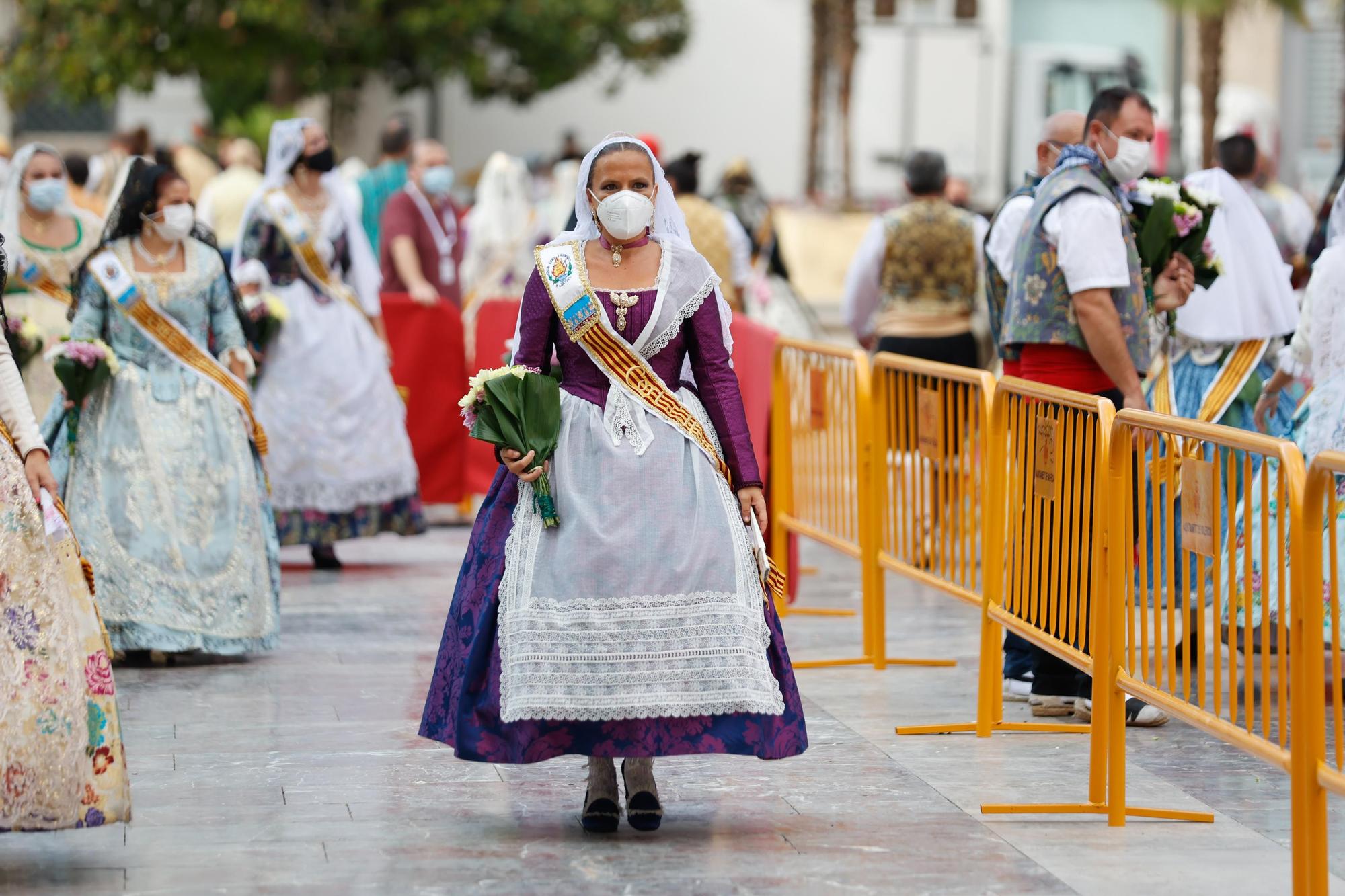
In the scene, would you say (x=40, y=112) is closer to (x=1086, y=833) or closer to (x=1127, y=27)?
(x=1127, y=27)

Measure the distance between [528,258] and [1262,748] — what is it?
10120mm

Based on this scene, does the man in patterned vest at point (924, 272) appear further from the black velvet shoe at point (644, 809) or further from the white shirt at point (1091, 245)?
the black velvet shoe at point (644, 809)

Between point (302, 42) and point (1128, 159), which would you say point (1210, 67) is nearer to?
point (302, 42)

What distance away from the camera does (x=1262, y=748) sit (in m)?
4.70

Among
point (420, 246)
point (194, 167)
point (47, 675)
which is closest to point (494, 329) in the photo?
point (420, 246)

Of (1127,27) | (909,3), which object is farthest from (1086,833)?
(1127,27)

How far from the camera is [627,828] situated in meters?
5.45

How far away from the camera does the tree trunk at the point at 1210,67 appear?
2441 centimetres

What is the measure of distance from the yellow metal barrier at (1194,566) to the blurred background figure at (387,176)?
7.30 m

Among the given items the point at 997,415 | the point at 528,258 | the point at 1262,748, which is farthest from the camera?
the point at 528,258

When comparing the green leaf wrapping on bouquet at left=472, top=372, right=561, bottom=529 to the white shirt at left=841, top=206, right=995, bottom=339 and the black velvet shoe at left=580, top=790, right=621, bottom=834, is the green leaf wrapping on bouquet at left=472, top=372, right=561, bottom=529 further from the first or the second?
the white shirt at left=841, top=206, right=995, bottom=339

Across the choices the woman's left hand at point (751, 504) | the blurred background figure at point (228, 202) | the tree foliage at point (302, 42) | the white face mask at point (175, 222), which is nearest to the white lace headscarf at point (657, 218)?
the woman's left hand at point (751, 504)

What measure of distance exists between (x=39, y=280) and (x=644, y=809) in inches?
190

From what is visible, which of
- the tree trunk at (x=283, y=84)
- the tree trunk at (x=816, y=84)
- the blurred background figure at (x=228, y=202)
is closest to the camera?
the blurred background figure at (x=228, y=202)
